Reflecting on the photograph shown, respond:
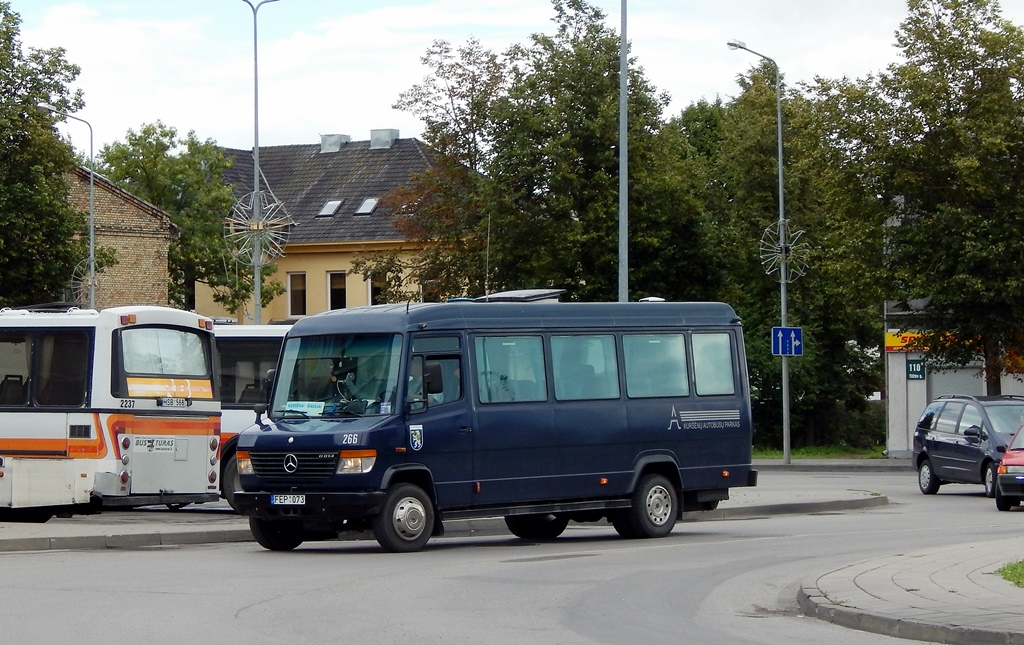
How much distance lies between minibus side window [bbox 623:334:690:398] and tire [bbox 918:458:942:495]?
11481mm

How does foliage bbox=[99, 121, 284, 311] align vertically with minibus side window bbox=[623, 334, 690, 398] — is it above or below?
above

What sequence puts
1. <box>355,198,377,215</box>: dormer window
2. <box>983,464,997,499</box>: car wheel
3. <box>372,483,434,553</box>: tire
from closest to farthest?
1. <box>372,483,434,553</box>: tire
2. <box>983,464,997,499</box>: car wheel
3. <box>355,198,377,215</box>: dormer window

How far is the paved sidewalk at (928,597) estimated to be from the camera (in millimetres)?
10047

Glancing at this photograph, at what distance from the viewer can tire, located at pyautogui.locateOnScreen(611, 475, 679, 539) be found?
1873 centimetres

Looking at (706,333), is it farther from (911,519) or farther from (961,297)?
(961,297)

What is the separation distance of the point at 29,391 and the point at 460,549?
664 cm

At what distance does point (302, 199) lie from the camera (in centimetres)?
7412

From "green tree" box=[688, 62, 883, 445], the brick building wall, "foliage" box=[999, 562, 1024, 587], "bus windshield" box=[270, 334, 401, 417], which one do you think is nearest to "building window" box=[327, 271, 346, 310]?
the brick building wall

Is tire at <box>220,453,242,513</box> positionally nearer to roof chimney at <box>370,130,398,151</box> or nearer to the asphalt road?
the asphalt road

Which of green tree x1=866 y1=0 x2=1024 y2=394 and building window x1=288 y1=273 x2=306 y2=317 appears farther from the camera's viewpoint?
building window x1=288 y1=273 x2=306 y2=317

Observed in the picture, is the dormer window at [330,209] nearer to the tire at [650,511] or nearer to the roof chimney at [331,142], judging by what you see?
the roof chimney at [331,142]

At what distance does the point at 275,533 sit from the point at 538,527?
3.74m

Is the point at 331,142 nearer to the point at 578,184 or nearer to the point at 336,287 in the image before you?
the point at 336,287

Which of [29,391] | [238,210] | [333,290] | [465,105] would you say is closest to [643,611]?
[29,391]
